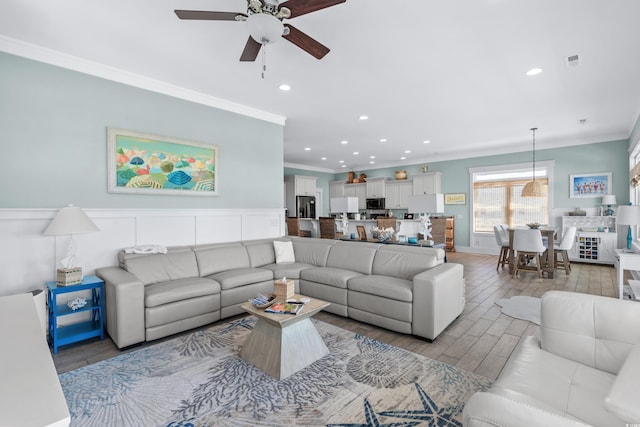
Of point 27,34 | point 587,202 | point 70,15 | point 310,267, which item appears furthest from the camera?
point 587,202

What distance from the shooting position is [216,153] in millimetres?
4434

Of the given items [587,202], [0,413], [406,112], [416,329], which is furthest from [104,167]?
[587,202]

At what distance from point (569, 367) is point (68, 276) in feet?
12.8

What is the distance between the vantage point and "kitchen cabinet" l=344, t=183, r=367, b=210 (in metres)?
10.9

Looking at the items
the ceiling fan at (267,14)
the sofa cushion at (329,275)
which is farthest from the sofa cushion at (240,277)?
the ceiling fan at (267,14)

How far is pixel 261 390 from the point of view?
2.16 metres

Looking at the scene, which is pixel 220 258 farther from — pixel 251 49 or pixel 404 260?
pixel 251 49

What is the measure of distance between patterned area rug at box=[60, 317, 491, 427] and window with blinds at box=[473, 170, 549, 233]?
6.98 meters

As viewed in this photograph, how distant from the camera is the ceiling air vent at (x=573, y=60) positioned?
3.08 meters

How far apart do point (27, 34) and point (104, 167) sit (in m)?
1.32

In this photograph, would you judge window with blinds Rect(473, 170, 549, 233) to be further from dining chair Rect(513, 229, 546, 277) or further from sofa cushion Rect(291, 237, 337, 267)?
sofa cushion Rect(291, 237, 337, 267)

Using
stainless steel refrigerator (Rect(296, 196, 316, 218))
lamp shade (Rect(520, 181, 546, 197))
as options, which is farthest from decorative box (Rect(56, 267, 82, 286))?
lamp shade (Rect(520, 181, 546, 197))

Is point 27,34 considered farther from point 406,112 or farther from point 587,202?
point 587,202

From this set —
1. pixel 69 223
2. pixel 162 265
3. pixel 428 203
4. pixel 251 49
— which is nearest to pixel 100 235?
pixel 69 223
